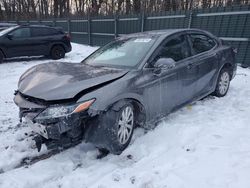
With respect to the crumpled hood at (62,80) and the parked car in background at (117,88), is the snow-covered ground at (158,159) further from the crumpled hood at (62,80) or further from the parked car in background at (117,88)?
the crumpled hood at (62,80)

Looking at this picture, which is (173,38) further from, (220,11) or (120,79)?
(220,11)

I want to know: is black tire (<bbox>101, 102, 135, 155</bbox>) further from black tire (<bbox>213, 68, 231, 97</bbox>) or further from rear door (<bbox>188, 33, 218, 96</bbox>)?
black tire (<bbox>213, 68, 231, 97</bbox>)

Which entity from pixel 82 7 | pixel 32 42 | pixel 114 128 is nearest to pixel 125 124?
pixel 114 128

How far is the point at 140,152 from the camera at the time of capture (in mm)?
3473

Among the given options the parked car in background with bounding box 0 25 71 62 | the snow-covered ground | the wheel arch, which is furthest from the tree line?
the wheel arch

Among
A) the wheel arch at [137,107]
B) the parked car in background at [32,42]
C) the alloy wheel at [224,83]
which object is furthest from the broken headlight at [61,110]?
the parked car in background at [32,42]

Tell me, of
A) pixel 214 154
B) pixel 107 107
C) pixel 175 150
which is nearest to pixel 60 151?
pixel 107 107

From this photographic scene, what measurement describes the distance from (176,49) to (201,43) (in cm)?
99

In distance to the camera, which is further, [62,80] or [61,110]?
[62,80]

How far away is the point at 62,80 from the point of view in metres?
3.26

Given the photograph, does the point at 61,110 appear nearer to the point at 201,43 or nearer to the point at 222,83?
the point at 201,43

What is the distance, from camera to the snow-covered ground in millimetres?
2822

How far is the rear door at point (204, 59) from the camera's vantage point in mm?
4766

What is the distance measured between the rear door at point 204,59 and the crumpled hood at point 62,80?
6.10 feet
